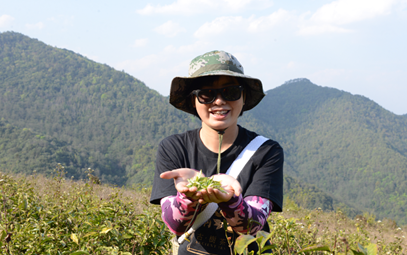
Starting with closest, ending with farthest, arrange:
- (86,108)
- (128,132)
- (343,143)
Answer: (128,132) < (86,108) < (343,143)

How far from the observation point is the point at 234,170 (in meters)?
1.81

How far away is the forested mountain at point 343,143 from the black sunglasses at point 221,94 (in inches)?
3436

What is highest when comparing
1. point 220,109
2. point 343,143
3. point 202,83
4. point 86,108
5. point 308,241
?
point 343,143

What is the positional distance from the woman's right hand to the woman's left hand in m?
0.03

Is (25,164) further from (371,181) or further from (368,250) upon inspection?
(371,181)

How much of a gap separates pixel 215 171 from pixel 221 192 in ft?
1.99

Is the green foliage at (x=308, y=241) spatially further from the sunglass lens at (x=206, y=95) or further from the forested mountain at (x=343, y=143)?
the forested mountain at (x=343, y=143)

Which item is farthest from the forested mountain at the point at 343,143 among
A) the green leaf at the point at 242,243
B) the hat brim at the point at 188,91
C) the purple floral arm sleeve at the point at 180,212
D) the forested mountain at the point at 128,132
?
the green leaf at the point at 242,243

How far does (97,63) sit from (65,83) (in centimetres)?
2558

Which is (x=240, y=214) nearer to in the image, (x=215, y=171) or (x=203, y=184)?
(x=203, y=184)

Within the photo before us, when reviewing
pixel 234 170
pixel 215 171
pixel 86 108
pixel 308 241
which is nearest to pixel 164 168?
pixel 215 171

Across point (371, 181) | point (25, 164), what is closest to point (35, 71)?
point (25, 164)

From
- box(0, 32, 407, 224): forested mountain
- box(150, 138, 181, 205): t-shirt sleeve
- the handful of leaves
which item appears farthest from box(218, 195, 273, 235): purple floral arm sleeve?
box(0, 32, 407, 224): forested mountain

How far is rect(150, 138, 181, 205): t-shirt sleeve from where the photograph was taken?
1.76 metres
